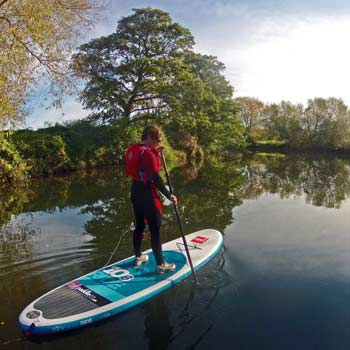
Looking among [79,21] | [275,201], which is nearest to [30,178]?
[79,21]

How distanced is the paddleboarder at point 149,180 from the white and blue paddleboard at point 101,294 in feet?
0.93

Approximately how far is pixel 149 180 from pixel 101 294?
61.3 inches

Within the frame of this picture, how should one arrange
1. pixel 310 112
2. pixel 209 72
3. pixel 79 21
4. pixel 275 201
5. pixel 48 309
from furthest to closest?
pixel 310 112
pixel 209 72
pixel 275 201
pixel 79 21
pixel 48 309

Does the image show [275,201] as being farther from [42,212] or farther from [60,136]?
[60,136]

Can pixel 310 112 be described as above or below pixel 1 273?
above

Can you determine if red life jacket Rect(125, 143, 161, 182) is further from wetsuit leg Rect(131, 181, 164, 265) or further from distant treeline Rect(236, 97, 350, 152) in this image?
distant treeline Rect(236, 97, 350, 152)

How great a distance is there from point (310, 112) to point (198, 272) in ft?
152

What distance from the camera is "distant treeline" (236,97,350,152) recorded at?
41.2m

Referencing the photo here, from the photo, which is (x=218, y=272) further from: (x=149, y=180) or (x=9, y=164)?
(x=9, y=164)

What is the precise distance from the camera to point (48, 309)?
341 centimetres

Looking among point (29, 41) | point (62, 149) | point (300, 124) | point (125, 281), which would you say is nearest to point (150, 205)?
point (125, 281)

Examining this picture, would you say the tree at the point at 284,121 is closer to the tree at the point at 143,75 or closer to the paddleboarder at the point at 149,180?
the tree at the point at 143,75

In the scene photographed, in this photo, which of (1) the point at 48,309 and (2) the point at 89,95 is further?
(2) the point at 89,95

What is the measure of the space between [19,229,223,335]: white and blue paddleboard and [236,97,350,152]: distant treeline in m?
36.2
